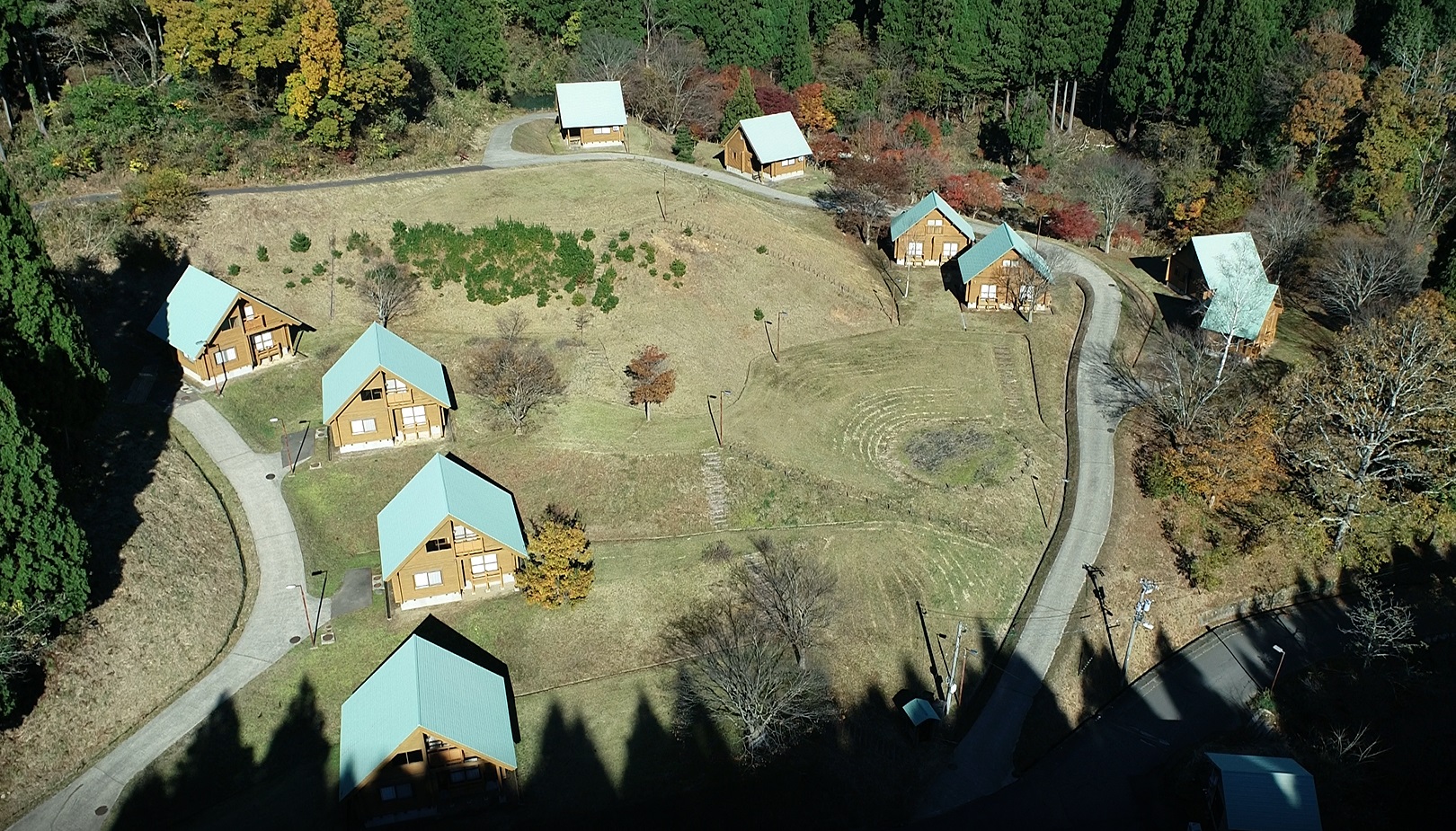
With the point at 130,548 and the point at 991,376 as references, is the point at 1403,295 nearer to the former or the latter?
the point at 991,376

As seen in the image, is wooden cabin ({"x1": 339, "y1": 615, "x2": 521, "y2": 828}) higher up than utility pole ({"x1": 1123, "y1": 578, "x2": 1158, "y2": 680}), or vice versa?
wooden cabin ({"x1": 339, "y1": 615, "x2": 521, "y2": 828})

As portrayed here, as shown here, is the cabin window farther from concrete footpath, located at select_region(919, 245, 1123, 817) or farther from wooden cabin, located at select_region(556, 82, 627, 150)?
wooden cabin, located at select_region(556, 82, 627, 150)

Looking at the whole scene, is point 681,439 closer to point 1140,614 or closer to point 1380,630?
point 1140,614

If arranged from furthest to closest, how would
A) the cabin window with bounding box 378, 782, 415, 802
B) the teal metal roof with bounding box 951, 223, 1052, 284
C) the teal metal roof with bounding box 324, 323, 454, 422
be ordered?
the teal metal roof with bounding box 951, 223, 1052, 284 → the teal metal roof with bounding box 324, 323, 454, 422 → the cabin window with bounding box 378, 782, 415, 802

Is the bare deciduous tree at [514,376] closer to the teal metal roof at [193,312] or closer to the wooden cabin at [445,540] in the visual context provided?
the wooden cabin at [445,540]

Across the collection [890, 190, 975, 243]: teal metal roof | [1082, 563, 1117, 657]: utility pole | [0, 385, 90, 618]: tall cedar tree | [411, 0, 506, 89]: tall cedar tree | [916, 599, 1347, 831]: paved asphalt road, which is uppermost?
[411, 0, 506, 89]: tall cedar tree

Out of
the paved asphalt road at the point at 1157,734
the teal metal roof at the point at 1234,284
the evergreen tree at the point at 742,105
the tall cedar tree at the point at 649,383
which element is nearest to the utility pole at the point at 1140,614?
the paved asphalt road at the point at 1157,734

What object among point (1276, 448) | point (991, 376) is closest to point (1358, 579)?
point (1276, 448)

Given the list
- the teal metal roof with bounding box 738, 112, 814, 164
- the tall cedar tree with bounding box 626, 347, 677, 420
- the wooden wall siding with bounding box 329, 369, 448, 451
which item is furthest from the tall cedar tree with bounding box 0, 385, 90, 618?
the teal metal roof with bounding box 738, 112, 814, 164
